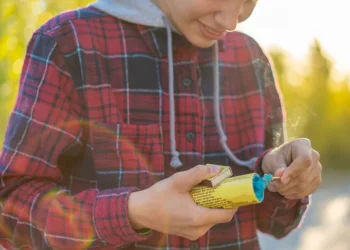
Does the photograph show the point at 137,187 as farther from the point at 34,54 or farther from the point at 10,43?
the point at 10,43

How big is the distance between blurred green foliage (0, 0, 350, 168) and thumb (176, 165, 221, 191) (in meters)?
0.77

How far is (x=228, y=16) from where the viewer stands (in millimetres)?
1434

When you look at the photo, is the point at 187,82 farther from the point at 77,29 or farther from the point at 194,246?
the point at 194,246

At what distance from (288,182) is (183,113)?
12.5 inches

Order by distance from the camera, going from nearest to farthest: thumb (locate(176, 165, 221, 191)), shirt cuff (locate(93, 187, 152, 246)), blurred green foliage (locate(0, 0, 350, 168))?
1. thumb (locate(176, 165, 221, 191))
2. shirt cuff (locate(93, 187, 152, 246))
3. blurred green foliage (locate(0, 0, 350, 168))

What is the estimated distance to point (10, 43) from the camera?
14.0ft

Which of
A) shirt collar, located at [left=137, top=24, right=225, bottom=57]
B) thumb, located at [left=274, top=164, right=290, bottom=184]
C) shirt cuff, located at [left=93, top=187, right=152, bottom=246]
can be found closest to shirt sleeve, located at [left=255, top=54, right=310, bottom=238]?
thumb, located at [left=274, top=164, right=290, bottom=184]

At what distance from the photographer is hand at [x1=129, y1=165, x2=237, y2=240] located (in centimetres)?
125

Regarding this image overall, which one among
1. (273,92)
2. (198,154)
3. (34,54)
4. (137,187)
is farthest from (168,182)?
(273,92)

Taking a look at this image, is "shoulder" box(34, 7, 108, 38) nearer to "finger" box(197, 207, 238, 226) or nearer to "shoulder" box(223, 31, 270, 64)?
"shoulder" box(223, 31, 270, 64)

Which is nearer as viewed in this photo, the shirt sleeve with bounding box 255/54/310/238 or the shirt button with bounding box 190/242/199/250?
the shirt button with bounding box 190/242/199/250

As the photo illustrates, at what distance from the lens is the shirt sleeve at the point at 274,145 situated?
1744 millimetres

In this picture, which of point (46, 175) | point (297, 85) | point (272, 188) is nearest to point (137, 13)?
point (46, 175)

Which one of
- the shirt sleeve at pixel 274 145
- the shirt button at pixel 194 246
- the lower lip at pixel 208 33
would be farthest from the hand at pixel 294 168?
the lower lip at pixel 208 33
